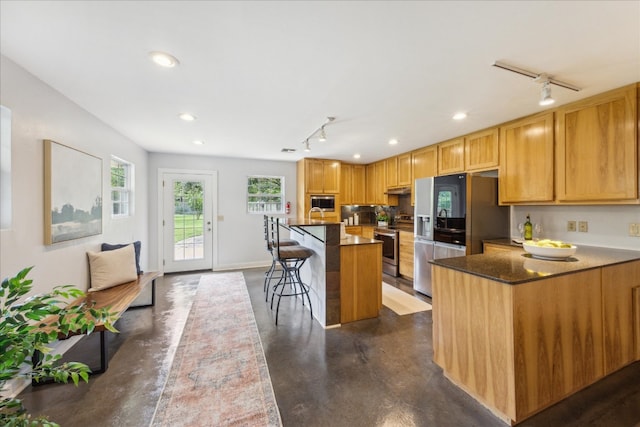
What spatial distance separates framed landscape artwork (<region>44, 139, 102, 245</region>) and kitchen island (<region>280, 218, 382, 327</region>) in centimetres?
199

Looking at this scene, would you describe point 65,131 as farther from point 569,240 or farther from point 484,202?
point 569,240

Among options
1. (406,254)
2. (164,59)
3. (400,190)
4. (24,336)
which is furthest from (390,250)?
(24,336)

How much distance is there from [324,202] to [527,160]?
136 inches

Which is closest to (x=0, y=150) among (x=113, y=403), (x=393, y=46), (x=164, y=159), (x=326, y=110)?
(x=113, y=403)

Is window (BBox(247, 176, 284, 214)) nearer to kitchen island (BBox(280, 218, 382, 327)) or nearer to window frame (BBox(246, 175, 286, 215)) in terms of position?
window frame (BBox(246, 175, 286, 215))

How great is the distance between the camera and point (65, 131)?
2.43 meters

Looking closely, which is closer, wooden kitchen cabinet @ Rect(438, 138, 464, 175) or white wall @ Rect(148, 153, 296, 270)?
wooden kitchen cabinet @ Rect(438, 138, 464, 175)

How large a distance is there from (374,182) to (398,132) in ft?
7.39

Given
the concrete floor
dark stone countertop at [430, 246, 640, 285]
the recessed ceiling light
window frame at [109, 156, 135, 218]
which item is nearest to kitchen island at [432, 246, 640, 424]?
dark stone countertop at [430, 246, 640, 285]

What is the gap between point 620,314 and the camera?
202cm

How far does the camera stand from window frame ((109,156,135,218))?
141 inches

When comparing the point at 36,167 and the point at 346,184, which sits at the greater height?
the point at 346,184

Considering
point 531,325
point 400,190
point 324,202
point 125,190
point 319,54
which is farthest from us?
point 324,202

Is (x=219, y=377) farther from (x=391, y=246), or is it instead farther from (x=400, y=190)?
(x=400, y=190)
